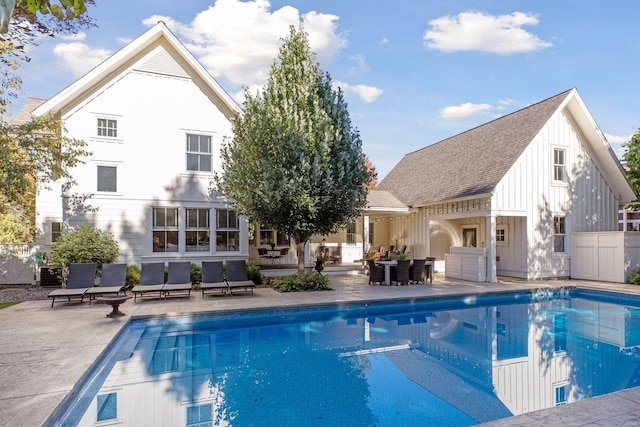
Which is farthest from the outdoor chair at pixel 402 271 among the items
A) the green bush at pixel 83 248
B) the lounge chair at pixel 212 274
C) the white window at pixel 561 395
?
the green bush at pixel 83 248

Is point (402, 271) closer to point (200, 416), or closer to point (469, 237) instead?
point (469, 237)

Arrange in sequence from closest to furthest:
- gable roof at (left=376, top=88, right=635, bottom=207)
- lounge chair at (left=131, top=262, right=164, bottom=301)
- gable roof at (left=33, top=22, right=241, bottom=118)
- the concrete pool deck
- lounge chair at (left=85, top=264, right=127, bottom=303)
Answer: the concrete pool deck < lounge chair at (left=85, top=264, right=127, bottom=303) < lounge chair at (left=131, top=262, right=164, bottom=301) < gable roof at (left=33, top=22, right=241, bottom=118) < gable roof at (left=376, top=88, right=635, bottom=207)

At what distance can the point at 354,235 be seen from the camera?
74.1 feet

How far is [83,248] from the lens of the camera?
12.7m

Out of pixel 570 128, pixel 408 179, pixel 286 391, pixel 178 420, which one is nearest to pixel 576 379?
pixel 286 391

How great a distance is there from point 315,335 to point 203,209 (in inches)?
322

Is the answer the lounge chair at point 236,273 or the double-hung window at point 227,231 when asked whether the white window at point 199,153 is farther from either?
the lounge chair at point 236,273

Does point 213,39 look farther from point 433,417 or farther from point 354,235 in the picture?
point 433,417

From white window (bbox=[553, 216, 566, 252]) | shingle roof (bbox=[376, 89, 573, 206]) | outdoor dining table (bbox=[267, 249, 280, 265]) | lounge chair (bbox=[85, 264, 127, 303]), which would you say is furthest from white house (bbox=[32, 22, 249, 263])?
white window (bbox=[553, 216, 566, 252])

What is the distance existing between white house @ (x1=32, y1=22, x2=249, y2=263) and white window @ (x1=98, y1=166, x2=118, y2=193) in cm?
3

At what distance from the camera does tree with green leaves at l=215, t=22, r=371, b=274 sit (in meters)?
11.9

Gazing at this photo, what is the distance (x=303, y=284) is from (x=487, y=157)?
33.0 ft

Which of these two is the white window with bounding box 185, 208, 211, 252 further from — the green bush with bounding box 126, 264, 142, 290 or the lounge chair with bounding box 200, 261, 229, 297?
the lounge chair with bounding box 200, 261, 229, 297

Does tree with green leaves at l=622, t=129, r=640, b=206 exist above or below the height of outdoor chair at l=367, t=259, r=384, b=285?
above
